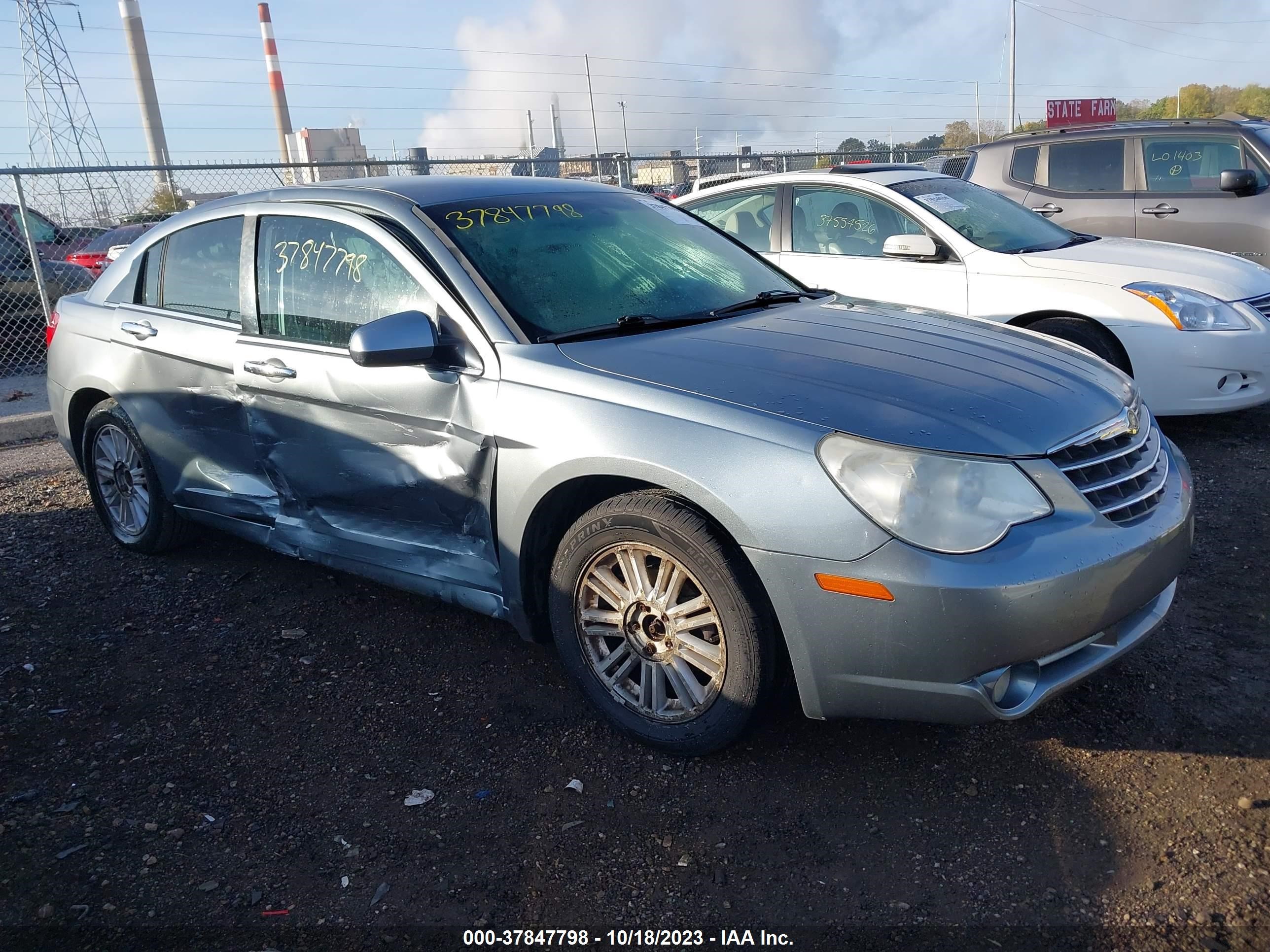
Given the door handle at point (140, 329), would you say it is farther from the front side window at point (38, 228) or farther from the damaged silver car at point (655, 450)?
the front side window at point (38, 228)

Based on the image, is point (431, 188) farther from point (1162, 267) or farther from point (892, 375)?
point (1162, 267)

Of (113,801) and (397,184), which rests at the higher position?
(397,184)

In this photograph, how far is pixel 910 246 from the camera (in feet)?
19.9

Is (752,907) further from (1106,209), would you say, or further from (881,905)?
(1106,209)

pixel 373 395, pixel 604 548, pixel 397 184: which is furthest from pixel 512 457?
pixel 397 184

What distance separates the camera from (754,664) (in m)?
2.81

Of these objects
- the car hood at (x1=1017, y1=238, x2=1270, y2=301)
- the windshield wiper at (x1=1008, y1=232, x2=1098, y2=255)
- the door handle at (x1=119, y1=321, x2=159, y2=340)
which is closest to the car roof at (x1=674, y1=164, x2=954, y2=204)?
the windshield wiper at (x1=1008, y1=232, x2=1098, y2=255)

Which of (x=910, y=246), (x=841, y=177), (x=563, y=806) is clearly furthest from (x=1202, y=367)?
(x=563, y=806)

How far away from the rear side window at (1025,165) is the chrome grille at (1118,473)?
6.34 meters

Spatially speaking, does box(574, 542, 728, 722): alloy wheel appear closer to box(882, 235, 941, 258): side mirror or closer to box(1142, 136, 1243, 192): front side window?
box(882, 235, 941, 258): side mirror

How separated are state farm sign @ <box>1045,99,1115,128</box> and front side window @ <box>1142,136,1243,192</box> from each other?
1938cm

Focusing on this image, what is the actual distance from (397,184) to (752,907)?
2899 mm

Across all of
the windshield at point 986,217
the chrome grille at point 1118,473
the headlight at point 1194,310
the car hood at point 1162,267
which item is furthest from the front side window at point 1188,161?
the chrome grille at point 1118,473

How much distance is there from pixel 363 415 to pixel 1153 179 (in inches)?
291
